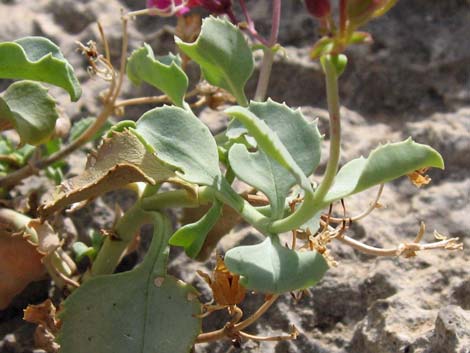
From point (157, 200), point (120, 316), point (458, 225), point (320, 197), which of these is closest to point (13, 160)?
point (157, 200)

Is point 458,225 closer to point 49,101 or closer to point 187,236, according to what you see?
point 187,236

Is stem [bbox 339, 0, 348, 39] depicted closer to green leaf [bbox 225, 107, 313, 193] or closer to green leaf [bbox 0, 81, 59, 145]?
green leaf [bbox 225, 107, 313, 193]

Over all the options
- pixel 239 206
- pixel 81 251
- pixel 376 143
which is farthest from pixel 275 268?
pixel 376 143

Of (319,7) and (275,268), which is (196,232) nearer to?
(275,268)

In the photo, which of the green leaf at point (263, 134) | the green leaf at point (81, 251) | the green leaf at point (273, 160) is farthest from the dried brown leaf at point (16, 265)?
the green leaf at point (263, 134)

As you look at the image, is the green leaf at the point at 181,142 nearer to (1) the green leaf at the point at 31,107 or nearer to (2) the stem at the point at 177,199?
(2) the stem at the point at 177,199
